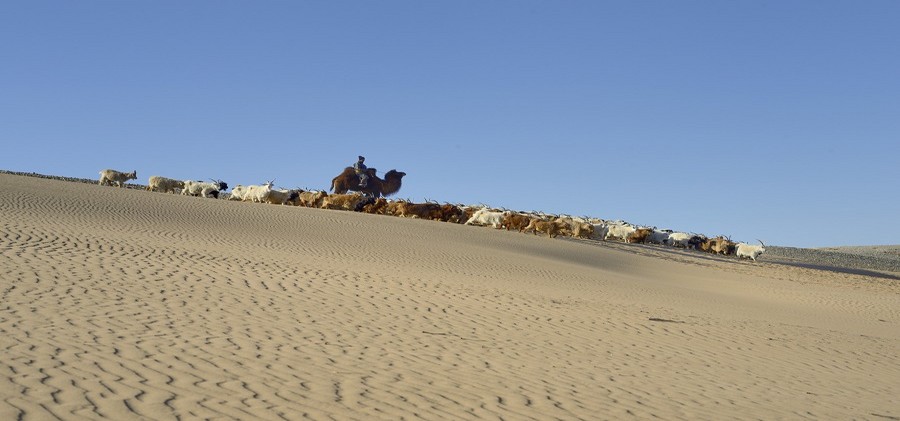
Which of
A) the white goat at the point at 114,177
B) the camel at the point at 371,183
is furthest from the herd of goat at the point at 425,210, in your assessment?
the camel at the point at 371,183

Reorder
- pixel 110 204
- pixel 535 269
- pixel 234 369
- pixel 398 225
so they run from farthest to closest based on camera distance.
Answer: pixel 398 225
pixel 110 204
pixel 535 269
pixel 234 369

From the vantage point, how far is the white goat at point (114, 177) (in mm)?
43281

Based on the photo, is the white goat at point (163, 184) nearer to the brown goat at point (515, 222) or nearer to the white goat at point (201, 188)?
the white goat at point (201, 188)

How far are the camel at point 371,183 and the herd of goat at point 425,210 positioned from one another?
42.7 feet

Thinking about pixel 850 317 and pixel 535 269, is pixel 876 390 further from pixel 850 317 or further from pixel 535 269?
pixel 535 269

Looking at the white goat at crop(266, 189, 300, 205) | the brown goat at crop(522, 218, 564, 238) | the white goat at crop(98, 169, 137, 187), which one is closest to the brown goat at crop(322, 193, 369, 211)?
the white goat at crop(266, 189, 300, 205)

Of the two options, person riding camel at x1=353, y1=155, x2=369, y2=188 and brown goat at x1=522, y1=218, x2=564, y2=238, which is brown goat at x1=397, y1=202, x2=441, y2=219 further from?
person riding camel at x1=353, y1=155, x2=369, y2=188

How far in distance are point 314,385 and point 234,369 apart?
89 cm

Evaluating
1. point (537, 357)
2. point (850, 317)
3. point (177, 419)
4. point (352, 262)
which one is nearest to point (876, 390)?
point (537, 357)

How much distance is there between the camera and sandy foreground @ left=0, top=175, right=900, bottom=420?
25.0 ft

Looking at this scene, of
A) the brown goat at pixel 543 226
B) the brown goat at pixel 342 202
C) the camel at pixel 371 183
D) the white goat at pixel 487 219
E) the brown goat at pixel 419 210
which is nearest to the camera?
the brown goat at pixel 543 226

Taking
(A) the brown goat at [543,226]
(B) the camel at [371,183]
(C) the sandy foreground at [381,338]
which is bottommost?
(C) the sandy foreground at [381,338]

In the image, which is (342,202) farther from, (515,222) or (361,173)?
(361,173)

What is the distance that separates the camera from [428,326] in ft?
41.4
